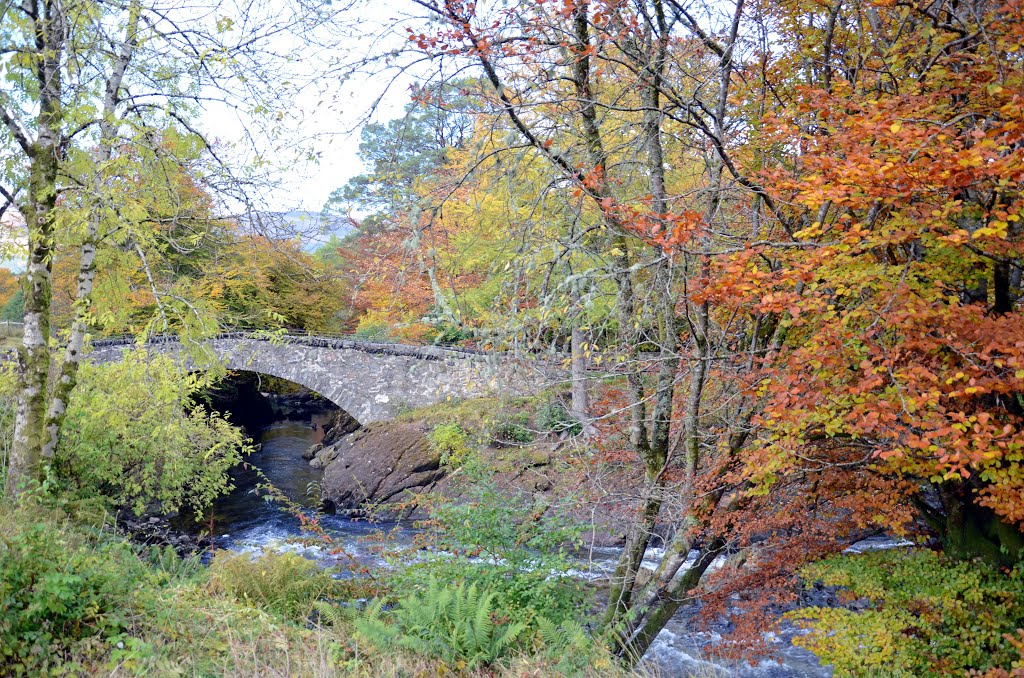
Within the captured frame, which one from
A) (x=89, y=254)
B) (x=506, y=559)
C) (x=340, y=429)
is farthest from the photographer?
(x=340, y=429)

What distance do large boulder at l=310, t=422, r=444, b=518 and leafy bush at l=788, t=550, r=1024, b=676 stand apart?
954 centimetres

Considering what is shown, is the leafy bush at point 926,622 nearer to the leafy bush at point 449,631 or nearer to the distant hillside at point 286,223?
the leafy bush at point 449,631

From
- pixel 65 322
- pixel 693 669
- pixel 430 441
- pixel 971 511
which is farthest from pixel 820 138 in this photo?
pixel 65 322

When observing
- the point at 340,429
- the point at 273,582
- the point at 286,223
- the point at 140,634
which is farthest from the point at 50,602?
the point at 340,429

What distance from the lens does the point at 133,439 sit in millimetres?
10172

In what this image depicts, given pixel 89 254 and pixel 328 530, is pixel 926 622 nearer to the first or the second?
pixel 89 254

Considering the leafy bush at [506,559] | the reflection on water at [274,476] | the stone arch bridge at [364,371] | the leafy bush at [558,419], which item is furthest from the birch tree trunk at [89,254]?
the stone arch bridge at [364,371]

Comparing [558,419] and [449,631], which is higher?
[558,419]

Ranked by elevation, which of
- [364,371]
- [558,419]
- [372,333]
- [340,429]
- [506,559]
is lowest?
[340,429]

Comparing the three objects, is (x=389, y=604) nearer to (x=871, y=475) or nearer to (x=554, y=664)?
(x=554, y=664)

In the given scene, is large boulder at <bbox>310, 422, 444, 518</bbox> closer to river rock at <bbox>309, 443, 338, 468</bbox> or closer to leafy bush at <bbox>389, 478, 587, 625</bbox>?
river rock at <bbox>309, 443, 338, 468</bbox>

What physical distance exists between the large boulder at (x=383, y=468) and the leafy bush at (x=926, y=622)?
31.3 ft

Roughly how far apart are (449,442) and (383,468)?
1.79 m

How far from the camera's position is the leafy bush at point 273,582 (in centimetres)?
601
